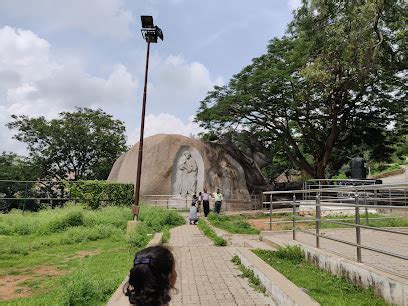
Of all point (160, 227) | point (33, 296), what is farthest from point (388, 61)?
point (33, 296)

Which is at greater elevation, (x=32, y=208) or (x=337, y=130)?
(x=337, y=130)

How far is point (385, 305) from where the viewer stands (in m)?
4.85

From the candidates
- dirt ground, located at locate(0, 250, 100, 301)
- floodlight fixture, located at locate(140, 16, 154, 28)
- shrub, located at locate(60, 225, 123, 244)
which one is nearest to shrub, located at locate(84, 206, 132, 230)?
shrub, located at locate(60, 225, 123, 244)

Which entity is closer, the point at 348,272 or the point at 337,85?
the point at 348,272

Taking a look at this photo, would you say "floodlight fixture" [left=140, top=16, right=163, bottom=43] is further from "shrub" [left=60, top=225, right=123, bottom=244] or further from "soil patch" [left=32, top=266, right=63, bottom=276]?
"soil patch" [left=32, top=266, right=63, bottom=276]

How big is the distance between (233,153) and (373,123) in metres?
9.96

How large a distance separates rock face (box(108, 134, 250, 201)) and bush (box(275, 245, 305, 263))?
18.5 metres

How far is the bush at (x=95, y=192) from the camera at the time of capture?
20431 millimetres

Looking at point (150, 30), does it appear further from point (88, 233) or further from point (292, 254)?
point (292, 254)

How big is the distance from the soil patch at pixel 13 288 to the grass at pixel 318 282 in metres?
4.31

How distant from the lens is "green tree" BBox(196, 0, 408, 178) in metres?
16.6

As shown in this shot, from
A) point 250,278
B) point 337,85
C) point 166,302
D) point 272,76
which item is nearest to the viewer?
point 166,302

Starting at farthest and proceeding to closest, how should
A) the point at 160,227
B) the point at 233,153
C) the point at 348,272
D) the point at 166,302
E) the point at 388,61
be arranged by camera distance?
the point at 233,153 → the point at 388,61 → the point at 160,227 → the point at 348,272 → the point at 166,302

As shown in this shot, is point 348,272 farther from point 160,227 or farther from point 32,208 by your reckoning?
point 32,208
